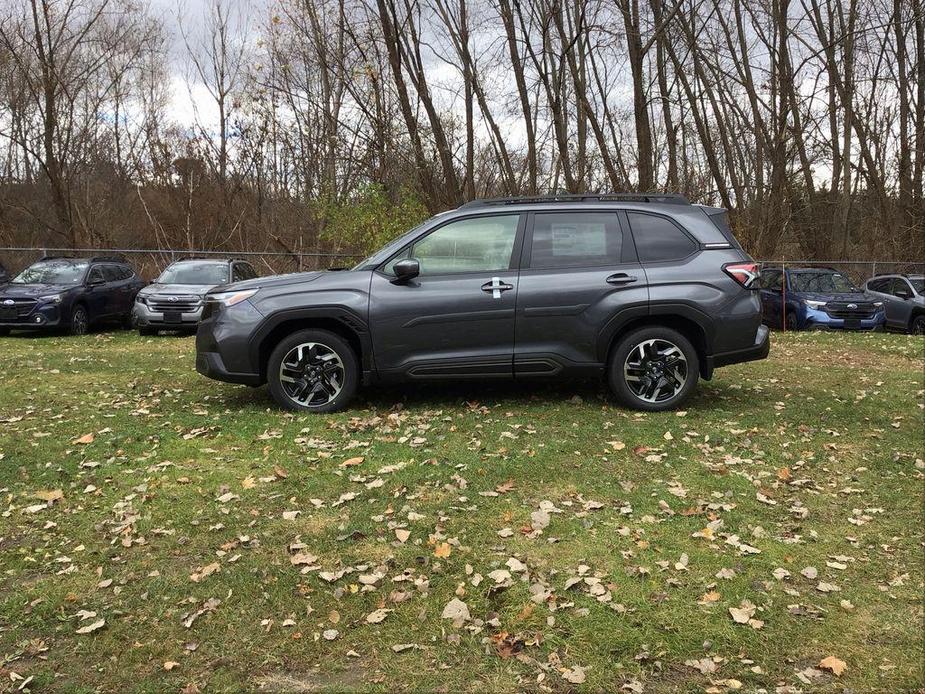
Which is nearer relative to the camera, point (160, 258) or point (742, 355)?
point (742, 355)

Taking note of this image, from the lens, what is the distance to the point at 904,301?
54.7 ft

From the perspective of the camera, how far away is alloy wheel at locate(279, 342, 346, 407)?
6883 millimetres

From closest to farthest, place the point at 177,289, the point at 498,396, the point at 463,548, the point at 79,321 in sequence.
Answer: the point at 463,548
the point at 498,396
the point at 177,289
the point at 79,321

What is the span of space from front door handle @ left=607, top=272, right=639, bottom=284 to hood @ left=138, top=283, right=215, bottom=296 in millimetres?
9947

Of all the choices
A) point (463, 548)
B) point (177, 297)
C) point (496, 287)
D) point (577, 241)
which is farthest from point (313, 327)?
point (177, 297)

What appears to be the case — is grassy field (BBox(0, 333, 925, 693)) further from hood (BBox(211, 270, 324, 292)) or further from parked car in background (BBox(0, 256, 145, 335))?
parked car in background (BBox(0, 256, 145, 335))

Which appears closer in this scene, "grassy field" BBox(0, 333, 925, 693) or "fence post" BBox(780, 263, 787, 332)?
"grassy field" BBox(0, 333, 925, 693)

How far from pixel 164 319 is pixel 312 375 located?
8697mm

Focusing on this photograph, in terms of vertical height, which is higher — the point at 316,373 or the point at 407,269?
the point at 407,269

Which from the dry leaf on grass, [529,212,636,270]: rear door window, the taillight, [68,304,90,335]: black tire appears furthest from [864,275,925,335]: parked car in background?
[68,304,90,335]: black tire

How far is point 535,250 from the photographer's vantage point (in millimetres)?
6953

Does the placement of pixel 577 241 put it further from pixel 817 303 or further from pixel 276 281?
pixel 817 303

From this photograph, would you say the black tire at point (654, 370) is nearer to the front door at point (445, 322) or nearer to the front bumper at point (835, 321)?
the front door at point (445, 322)

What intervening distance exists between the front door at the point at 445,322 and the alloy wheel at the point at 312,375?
41cm
